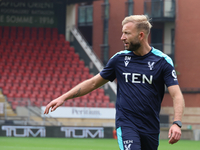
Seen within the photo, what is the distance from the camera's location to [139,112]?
4.39 m

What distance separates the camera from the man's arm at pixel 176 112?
3.82 meters

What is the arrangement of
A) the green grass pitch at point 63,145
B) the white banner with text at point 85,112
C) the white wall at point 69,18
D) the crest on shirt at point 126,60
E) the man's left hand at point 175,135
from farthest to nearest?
the white wall at point 69,18, the white banner with text at point 85,112, the green grass pitch at point 63,145, the crest on shirt at point 126,60, the man's left hand at point 175,135

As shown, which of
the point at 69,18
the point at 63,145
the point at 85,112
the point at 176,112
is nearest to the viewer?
the point at 176,112

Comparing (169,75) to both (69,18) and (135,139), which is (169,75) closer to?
(135,139)

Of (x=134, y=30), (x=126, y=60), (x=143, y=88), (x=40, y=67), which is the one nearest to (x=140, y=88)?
(x=143, y=88)

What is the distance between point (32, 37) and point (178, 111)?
71.6 feet

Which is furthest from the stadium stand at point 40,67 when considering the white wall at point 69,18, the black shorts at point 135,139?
the black shorts at point 135,139

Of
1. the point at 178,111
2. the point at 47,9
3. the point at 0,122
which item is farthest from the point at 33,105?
the point at 178,111

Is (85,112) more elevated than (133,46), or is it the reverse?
(133,46)

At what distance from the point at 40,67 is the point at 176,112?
19.6 m

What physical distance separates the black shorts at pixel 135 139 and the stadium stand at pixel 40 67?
14.6 metres

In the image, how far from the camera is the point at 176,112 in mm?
4059

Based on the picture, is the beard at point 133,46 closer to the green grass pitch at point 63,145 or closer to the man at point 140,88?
the man at point 140,88

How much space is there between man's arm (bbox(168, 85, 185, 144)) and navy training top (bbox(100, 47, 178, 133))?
0.11m
